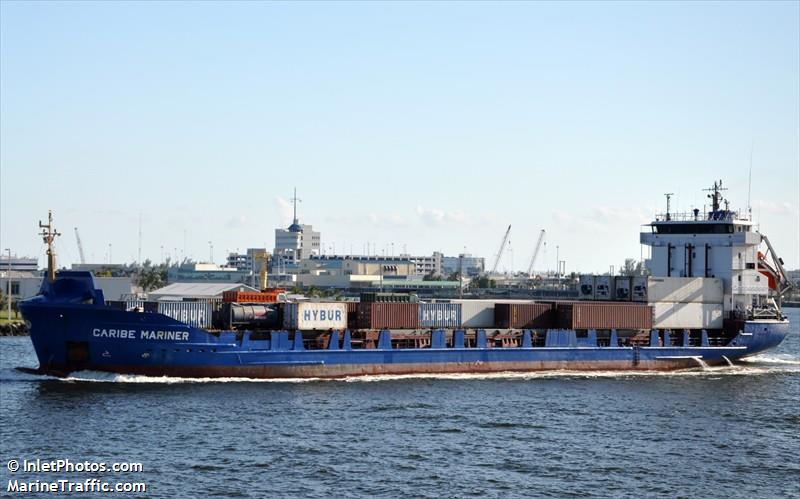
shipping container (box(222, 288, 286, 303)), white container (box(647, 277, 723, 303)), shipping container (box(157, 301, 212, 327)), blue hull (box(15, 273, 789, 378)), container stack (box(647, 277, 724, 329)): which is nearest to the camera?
blue hull (box(15, 273, 789, 378))

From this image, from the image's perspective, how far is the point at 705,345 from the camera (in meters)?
70.6

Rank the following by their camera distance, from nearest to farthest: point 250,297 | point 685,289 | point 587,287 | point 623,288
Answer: point 250,297, point 685,289, point 623,288, point 587,287

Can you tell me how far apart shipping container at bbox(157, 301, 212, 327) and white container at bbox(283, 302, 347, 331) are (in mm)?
4620

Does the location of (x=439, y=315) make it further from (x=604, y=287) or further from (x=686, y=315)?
(x=686, y=315)

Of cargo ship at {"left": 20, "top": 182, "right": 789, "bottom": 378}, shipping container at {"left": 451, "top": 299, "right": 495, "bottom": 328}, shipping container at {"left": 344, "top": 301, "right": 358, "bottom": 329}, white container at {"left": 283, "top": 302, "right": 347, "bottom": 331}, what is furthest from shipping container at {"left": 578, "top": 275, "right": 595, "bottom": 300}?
white container at {"left": 283, "top": 302, "right": 347, "bottom": 331}

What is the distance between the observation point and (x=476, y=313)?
6556 centimetres

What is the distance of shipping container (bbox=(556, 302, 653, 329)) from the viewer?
66125 millimetres

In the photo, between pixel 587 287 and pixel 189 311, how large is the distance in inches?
1307

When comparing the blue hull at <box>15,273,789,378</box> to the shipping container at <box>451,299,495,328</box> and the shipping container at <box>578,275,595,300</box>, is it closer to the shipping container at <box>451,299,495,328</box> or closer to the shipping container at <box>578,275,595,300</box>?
the shipping container at <box>451,299,495,328</box>

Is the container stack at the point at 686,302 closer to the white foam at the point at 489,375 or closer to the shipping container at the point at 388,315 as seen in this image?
the white foam at the point at 489,375

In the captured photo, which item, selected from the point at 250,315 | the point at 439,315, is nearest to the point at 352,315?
the point at 439,315

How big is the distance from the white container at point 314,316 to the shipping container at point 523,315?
35.5 ft

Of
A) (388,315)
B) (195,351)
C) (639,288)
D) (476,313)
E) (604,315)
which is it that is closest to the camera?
(195,351)

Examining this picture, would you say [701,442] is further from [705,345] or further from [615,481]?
[705,345]
